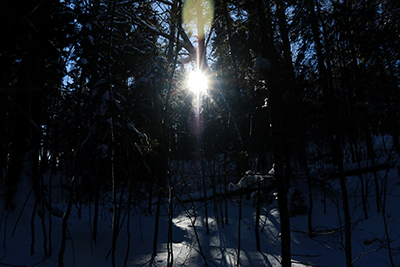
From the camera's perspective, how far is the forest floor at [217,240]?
19.1 ft

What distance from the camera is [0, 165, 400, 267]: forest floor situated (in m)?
5.84

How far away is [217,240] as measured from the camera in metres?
9.49

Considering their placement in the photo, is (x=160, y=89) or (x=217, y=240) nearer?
(x=217, y=240)

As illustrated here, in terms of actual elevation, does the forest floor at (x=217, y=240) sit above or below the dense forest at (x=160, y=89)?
below

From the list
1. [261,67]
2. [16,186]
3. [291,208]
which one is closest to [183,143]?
[291,208]

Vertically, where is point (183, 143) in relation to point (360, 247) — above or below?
above

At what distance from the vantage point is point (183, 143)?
19.1 m

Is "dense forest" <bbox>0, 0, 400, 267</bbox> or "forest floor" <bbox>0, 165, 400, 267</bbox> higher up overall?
"dense forest" <bbox>0, 0, 400, 267</bbox>

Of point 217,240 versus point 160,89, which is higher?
point 160,89

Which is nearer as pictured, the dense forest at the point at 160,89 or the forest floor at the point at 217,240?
the dense forest at the point at 160,89

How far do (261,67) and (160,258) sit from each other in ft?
18.9

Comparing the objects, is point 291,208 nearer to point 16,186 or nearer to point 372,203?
point 372,203

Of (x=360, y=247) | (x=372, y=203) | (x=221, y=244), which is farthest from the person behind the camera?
(x=372, y=203)

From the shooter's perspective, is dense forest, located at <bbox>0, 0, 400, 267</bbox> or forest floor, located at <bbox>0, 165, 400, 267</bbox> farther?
forest floor, located at <bbox>0, 165, 400, 267</bbox>
